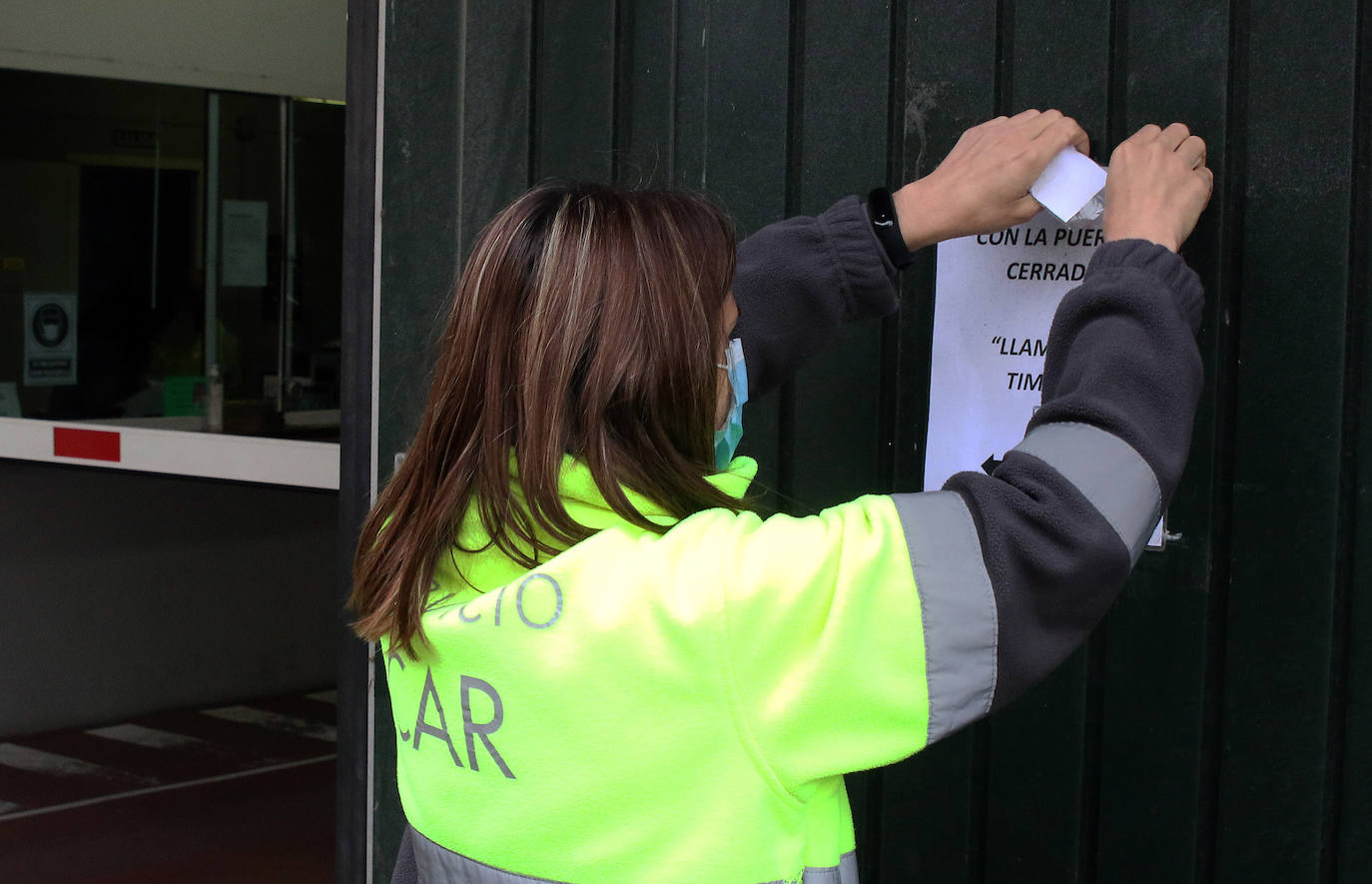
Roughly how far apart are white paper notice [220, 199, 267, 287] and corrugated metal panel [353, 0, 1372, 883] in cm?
580

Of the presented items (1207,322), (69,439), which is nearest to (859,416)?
(1207,322)

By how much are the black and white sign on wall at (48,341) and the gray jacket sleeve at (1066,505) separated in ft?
20.5

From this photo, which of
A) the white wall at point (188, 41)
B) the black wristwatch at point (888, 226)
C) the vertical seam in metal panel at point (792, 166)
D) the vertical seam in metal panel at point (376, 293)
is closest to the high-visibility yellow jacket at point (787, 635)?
the black wristwatch at point (888, 226)

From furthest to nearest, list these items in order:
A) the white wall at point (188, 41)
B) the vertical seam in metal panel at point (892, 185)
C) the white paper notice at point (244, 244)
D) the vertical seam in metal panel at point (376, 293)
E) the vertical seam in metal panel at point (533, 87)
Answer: the white paper notice at point (244, 244)
the white wall at point (188, 41)
the vertical seam in metal panel at point (376, 293)
the vertical seam in metal panel at point (533, 87)
the vertical seam in metal panel at point (892, 185)

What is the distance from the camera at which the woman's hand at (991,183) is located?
65.1 inches

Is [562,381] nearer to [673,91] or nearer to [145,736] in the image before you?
[673,91]

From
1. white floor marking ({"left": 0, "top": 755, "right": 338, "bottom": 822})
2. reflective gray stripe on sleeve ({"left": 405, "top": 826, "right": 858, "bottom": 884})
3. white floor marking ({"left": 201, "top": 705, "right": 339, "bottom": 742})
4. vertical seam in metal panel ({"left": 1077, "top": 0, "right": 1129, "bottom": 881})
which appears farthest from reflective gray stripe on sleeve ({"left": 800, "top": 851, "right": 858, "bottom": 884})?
white floor marking ({"left": 201, "top": 705, "right": 339, "bottom": 742})

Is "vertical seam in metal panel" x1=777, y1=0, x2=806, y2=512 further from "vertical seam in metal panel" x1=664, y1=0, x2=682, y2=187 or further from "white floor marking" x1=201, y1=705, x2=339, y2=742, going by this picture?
"white floor marking" x1=201, y1=705, x2=339, y2=742

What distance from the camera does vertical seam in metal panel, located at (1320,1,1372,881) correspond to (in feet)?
5.41

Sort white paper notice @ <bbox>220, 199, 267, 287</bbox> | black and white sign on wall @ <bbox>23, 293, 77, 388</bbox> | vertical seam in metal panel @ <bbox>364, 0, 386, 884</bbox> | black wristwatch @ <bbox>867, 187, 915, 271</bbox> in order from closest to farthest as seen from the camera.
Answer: black wristwatch @ <bbox>867, 187, 915, 271</bbox> → vertical seam in metal panel @ <bbox>364, 0, 386, 884</bbox> → black and white sign on wall @ <bbox>23, 293, 77, 388</bbox> → white paper notice @ <bbox>220, 199, 267, 287</bbox>

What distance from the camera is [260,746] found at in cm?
638

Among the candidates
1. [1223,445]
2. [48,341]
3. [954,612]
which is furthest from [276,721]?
[954,612]

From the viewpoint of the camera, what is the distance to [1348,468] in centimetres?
168

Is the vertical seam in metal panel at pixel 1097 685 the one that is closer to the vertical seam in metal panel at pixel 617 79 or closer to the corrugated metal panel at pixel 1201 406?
the corrugated metal panel at pixel 1201 406
